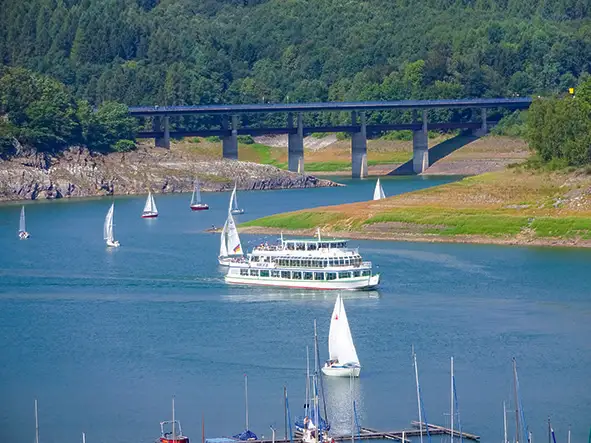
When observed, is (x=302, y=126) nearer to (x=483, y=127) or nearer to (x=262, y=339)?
(x=483, y=127)

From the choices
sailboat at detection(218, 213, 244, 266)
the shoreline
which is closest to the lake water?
sailboat at detection(218, 213, 244, 266)

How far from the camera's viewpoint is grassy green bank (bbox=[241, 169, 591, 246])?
102 m

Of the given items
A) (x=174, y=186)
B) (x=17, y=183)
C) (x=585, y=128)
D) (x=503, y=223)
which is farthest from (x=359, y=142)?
(x=503, y=223)

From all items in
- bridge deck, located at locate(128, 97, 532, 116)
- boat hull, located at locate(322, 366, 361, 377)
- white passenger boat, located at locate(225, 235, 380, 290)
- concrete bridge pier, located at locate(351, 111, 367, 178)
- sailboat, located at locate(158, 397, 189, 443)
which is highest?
bridge deck, located at locate(128, 97, 532, 116)

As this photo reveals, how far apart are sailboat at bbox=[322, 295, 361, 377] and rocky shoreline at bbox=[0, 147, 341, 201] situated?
326 ft

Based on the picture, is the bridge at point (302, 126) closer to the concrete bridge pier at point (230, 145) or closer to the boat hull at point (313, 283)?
the concrete bridge pier at point (230, 145)

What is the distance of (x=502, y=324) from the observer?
70812 millimetres

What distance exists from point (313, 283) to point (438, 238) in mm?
22629

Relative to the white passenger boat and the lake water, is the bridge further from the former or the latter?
the white passenger boat

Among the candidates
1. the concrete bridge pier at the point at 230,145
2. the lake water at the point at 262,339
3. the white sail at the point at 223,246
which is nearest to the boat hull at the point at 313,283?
the lake water at the point at 262,339

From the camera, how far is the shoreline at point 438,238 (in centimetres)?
9883

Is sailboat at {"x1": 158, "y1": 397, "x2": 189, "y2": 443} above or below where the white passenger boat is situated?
below

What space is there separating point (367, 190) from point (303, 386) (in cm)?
9704

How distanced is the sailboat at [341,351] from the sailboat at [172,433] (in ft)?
27.9
